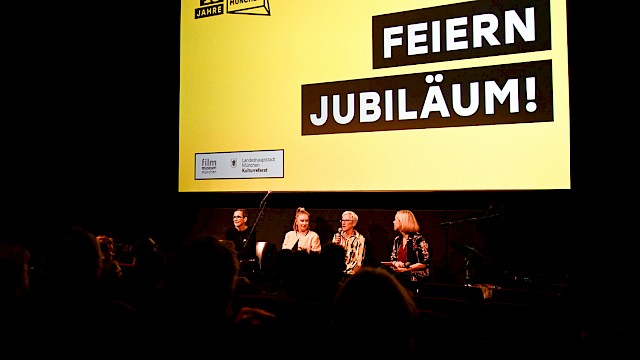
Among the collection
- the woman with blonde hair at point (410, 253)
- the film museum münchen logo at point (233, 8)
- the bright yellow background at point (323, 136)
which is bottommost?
the woman with blonde hair at point (410, 253)

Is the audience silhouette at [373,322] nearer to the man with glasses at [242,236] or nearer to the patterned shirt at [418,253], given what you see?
the patterned shirt at [418,253]

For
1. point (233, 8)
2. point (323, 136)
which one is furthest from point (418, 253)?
point (233, 8)

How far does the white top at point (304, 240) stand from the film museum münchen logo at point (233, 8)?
8.08 ft

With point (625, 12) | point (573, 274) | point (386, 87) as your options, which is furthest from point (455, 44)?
point (573, 274)

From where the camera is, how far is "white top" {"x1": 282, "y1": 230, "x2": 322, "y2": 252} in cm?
604

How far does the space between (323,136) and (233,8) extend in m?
1.86

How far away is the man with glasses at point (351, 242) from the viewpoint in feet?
19.0

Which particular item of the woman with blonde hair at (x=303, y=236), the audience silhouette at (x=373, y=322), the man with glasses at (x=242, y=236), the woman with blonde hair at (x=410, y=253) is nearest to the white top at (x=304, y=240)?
the woman with blonde hair at (x=303, y=236)

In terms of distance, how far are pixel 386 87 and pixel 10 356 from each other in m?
4.30

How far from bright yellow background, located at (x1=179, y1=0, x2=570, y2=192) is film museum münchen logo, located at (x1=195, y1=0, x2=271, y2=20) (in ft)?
0.20

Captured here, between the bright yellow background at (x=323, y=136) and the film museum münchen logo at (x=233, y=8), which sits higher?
the film museum münchen logo at (x=233, y=8)

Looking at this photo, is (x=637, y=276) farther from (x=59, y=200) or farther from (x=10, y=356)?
(x=59, y=200)

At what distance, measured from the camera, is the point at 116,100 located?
712 cm

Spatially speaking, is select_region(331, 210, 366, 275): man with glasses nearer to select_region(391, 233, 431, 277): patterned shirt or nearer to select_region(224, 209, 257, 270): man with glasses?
select_region(391, 233, 431, 277): patterned shirt
